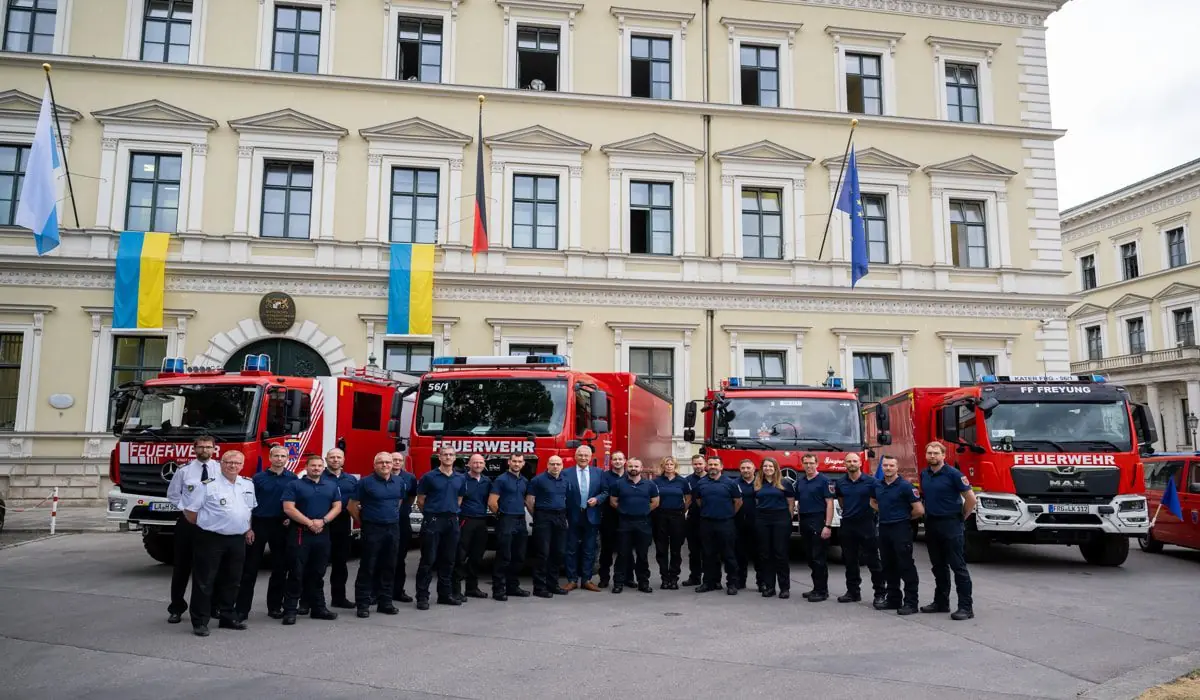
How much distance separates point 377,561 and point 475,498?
4.43 ft

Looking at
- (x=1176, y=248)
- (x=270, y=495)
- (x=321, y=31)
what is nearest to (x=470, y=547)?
(x=270, y=495)

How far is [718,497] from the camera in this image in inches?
417

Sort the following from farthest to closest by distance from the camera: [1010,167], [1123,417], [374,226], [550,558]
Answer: [1010,167]
[374,226]
[1123,417]
[550,558]

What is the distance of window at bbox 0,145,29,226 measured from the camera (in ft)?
66.5

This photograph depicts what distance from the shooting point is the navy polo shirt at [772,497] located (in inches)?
410

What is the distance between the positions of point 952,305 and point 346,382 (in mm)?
16508

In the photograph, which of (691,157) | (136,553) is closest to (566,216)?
(691,157)

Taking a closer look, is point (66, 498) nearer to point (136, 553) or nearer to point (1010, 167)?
point (136, 553)

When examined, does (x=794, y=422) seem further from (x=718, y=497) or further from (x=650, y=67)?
(x=650, y=67)

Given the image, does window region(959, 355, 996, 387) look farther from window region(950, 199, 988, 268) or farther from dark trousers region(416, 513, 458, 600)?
dark trousers region(416, 513, 458, 600)

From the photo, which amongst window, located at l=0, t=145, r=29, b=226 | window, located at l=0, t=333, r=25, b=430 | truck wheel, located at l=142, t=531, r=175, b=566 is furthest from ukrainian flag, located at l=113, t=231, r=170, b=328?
truck wheel, located at l=142, t=531, r=175, b=566

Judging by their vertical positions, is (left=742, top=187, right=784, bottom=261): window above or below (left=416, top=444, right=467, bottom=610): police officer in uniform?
above

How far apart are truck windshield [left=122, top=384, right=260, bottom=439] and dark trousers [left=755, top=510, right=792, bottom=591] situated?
6.75 m

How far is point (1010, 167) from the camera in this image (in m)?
24.2
